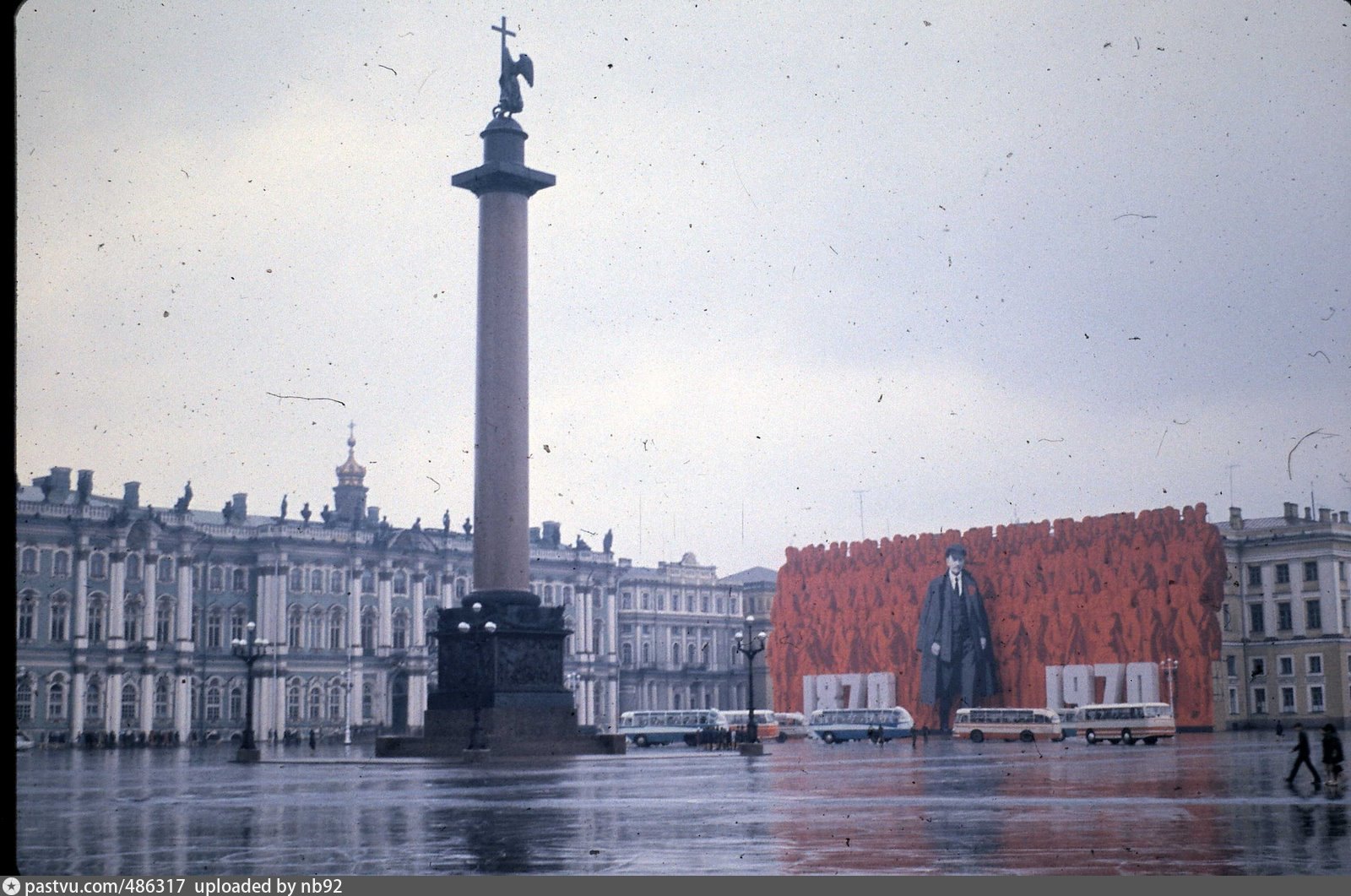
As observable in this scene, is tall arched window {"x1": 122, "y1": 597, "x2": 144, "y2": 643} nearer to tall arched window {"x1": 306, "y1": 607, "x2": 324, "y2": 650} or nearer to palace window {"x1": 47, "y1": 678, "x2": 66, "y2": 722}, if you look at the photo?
palace window {"x1": 47, "y1": 678, "x2": 66, "y2": 722}

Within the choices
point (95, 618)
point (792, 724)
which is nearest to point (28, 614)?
point (95, 618)

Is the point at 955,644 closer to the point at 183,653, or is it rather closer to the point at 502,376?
the point at 183,653

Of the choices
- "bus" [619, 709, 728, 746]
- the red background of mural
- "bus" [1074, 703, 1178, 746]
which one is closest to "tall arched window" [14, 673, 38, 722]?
"bus" [619, 709, 728, 746]

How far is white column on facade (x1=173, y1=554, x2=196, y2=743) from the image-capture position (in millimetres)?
95938

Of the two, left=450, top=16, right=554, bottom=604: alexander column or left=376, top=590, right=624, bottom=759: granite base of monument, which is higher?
left=450, top=16, right=554, bottom=604: alexander column

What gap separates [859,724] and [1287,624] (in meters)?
32.2

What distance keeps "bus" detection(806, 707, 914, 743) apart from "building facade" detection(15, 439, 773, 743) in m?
14.8

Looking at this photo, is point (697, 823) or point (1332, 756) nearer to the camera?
point (697, 823)

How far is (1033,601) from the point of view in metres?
87.5

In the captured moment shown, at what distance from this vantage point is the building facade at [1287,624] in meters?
94.9

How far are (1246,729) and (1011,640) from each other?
51.9 feet

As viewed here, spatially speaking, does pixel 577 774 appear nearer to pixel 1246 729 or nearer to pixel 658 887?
pixel 658 887

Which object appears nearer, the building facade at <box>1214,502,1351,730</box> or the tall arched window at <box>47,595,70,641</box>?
the tall arched window at <box>47,595,70,641</box>

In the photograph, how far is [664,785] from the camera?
29.5 metres
